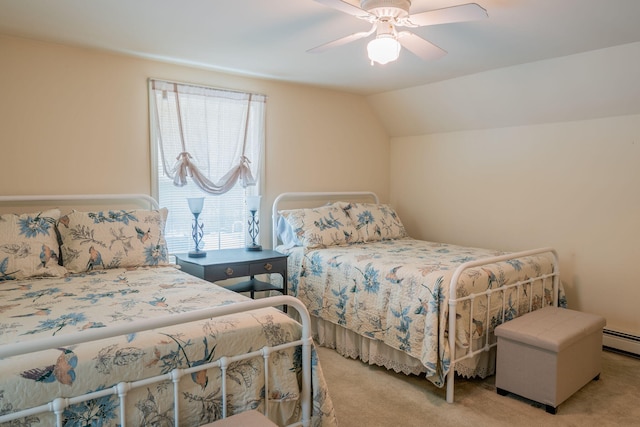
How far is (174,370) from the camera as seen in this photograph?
1.61 meters

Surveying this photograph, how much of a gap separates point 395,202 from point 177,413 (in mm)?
3743

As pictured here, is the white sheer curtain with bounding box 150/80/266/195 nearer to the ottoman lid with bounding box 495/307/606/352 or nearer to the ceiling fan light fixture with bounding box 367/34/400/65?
the ceiling fan light fixture with bounding box 367/34/400/65

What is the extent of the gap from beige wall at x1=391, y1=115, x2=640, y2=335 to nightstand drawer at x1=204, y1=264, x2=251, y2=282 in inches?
83.8

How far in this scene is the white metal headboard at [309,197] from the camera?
4036 millimetres

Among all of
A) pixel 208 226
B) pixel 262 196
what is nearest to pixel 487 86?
pixel 262 196

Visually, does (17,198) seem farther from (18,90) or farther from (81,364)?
(81,364)

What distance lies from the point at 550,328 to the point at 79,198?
3.06m

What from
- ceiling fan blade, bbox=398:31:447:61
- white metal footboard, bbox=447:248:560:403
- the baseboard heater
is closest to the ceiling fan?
ceiling fan blade, bbox=398:31:447:61

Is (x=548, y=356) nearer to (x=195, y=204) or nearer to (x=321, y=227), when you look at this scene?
(x=321, y=227)

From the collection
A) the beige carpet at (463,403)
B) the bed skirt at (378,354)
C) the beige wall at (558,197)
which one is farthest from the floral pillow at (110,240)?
the beige wall at (558,197)

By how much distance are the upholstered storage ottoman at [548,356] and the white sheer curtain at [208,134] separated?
2.34 m

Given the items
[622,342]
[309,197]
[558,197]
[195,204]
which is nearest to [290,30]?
[195,204]

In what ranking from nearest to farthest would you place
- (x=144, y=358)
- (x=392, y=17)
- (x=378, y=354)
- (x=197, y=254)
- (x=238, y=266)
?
(x=144, y=358), (x=392, y=17), (x=378, y=354), (x=238, y=266), (x=197, y=254)

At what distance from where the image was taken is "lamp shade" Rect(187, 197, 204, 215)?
3.42 meters
